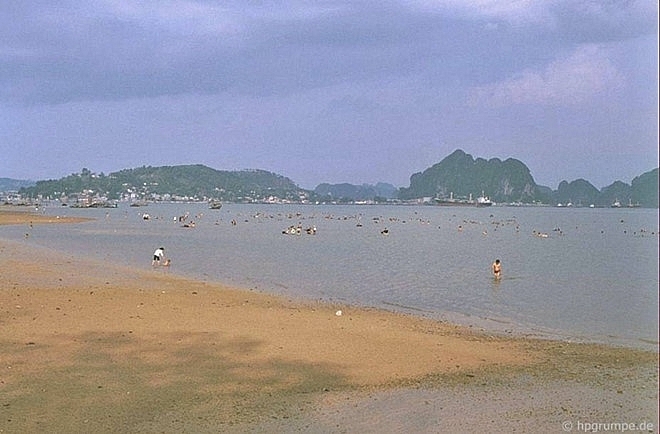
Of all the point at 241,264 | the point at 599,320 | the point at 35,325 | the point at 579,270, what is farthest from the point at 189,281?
the point at 579,270

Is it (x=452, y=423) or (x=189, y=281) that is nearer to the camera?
(x=452, y=423)

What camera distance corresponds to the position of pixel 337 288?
27.2 metres

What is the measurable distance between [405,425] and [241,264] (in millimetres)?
28607

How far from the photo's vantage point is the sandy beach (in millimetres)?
9188

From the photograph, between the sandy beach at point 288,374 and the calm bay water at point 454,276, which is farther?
the calm bay water at point 454,276

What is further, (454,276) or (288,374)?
(454,276)

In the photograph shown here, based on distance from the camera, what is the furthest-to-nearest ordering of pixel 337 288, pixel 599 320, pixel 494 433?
1. pixel 337 288
2. pixel 599 320
3. pixel 494 433

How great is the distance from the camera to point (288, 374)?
11656 millimetres

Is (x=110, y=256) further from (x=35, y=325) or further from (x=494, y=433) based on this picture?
(x=494, y=433)

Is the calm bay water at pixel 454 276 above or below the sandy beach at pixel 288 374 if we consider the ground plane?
below

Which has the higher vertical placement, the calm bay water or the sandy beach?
the sandy beach

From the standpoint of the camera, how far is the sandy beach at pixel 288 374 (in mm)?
9188

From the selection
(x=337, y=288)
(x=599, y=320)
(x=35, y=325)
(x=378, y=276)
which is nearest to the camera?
(x=35, y=325)

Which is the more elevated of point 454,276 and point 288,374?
point 288,374
